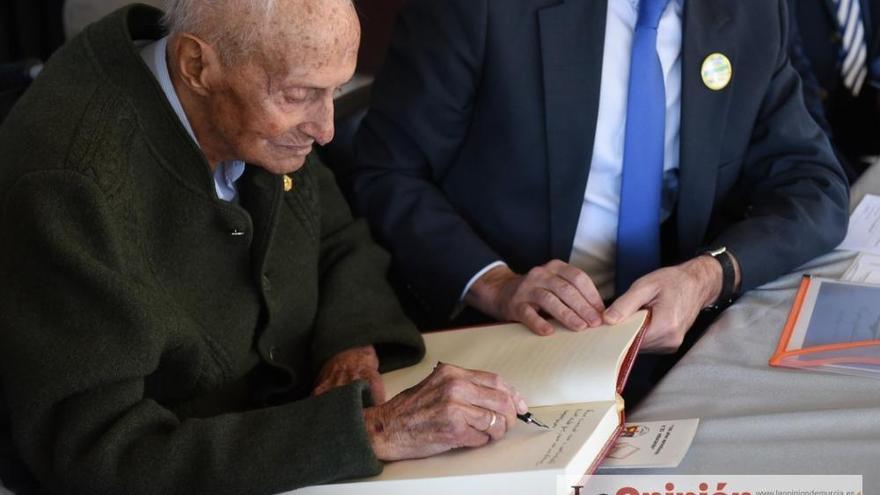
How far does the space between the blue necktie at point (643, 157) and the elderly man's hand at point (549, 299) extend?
283 millimetres

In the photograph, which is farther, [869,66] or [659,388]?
[869,66]

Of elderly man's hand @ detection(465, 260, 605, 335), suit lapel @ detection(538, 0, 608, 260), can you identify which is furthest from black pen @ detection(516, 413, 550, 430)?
suit lapel @ detection(538, 0, 608, 260)

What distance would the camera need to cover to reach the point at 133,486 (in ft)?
4.45

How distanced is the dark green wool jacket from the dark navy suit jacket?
0.39 m

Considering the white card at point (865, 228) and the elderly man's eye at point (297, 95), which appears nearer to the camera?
the elderly man's eye at point (297, 95)

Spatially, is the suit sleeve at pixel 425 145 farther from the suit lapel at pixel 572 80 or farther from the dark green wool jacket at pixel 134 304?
the dark green wool jacket at pixel 134 304

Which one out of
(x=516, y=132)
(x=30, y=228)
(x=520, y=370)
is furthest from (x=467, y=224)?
(x=30, y=228)

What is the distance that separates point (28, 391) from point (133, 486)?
0.54ft

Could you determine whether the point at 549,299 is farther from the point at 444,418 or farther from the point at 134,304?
the point at 134,304

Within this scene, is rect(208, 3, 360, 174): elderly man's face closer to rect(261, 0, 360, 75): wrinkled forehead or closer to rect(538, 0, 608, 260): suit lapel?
rect(261, 0, 360, 75): wrinkled forehead

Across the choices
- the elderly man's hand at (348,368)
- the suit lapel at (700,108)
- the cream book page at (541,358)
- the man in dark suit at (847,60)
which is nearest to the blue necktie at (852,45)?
the man in dark suit at (847,60)

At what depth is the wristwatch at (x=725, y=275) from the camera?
1.86 meters

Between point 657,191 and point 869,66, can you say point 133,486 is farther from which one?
point 869,66

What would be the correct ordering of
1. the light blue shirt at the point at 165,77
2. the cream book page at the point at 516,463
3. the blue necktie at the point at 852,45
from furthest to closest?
the blue necktie at the point at 852,45 → the light blue shirt at the point at 165,77 → the cream book page at the point at 516,463
